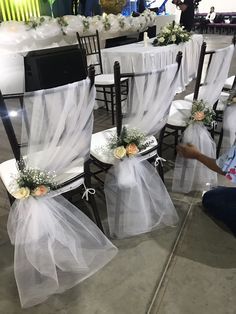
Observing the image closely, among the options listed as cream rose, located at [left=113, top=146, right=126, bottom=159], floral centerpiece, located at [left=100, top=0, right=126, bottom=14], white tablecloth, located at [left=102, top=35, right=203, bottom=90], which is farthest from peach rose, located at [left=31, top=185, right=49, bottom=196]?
floral centerpiece, located at [left=100, top=0, right=126, bottom=14]

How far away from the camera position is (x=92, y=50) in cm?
369

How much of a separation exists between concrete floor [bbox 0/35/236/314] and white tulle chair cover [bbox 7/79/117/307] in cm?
7

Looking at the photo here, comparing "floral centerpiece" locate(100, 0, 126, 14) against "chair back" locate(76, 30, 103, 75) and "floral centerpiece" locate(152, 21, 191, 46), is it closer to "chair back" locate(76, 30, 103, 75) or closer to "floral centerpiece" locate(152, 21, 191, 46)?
"chair back" locate(76, 30, 103, 75)

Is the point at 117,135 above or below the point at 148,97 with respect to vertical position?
below

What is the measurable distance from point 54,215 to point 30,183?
20 centimetres

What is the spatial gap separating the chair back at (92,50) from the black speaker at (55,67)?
0.32m

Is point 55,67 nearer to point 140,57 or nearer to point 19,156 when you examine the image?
point 140,57

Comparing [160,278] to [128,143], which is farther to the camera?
[128,143]

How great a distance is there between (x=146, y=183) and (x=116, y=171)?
20 cm

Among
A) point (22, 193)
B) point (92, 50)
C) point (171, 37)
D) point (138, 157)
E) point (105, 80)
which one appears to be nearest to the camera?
point (22, 193)

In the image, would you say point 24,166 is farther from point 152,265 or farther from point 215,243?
point 215,243

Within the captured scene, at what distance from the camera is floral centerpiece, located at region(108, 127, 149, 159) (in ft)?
4.59

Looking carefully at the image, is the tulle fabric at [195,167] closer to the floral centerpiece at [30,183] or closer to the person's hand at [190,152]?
the person's hand at [190,152]

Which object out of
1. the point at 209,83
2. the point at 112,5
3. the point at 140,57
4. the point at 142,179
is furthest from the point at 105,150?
the point at 112,5
